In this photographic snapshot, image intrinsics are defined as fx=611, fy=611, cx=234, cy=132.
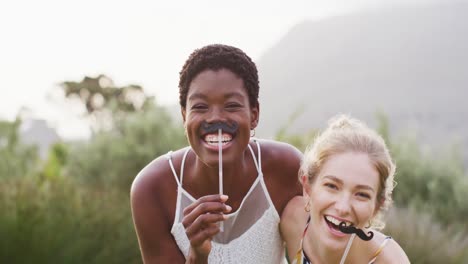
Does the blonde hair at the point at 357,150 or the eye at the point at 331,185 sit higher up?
the blonde hair at the point at 357,150

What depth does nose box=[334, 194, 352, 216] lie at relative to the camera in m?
2.73

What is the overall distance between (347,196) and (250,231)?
807 mm

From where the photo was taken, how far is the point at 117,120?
1123cm

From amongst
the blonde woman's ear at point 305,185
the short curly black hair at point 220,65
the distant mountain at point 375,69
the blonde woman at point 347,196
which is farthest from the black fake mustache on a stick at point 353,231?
the distant mountain at point 375,69

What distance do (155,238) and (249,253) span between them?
537mm

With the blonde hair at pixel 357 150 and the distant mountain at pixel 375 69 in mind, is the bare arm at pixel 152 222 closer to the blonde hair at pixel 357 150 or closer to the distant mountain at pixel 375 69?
the blonde hair at pixel 357 150

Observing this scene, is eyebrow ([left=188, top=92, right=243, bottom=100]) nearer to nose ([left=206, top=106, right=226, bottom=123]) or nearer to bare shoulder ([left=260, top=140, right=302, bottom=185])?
nose ([left=206, top=106, right=226, bottom=123])

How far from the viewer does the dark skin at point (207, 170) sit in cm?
277

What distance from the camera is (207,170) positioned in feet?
10.3

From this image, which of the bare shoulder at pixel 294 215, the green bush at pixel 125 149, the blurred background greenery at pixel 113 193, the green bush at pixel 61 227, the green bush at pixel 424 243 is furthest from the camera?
the green bush at pixel 125 149

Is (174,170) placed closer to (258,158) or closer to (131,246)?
(258,158)

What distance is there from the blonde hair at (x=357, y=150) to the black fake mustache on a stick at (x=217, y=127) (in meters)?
0.47

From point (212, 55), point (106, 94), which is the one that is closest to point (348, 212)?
point (212, 55)

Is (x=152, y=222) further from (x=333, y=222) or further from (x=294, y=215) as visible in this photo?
(x=333, y=222)
